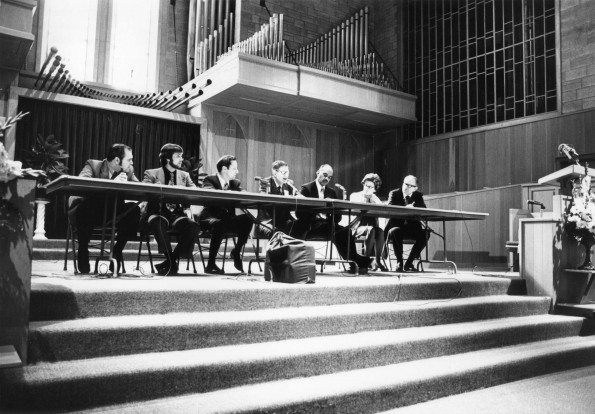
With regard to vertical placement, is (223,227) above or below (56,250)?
above

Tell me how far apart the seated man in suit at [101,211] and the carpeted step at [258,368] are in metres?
1.51

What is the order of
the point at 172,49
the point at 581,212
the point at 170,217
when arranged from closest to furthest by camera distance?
1. the point at 170,217
2. the point at 581,212
3. the point at 172,49

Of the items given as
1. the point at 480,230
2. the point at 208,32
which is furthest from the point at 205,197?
the point at 208,32

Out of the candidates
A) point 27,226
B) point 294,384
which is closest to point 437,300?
point 294,384

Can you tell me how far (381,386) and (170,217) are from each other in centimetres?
227

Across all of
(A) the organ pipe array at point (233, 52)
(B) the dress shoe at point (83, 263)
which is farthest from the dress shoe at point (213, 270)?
(A) the organ pipe array at point (233, 52)

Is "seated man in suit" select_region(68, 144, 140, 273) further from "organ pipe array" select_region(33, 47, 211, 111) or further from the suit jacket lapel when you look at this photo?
"organ pipe array" select_region(33, 47, 211, 111)

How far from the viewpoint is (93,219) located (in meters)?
3.87

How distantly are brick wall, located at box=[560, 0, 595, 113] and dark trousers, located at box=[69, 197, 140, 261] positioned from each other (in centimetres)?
637

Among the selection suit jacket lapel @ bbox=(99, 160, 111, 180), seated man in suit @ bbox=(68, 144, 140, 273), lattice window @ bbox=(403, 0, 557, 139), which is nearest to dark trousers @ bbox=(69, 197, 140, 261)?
seated man in suit @ bbox=(68, 144, 140, 273)

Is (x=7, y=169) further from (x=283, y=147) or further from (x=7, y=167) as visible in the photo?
(x=283, y=147)

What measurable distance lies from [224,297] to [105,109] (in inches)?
231

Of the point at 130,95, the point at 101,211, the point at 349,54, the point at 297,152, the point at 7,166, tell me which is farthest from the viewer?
the point at 297,152

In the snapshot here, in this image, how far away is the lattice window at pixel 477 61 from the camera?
8.09 metres
